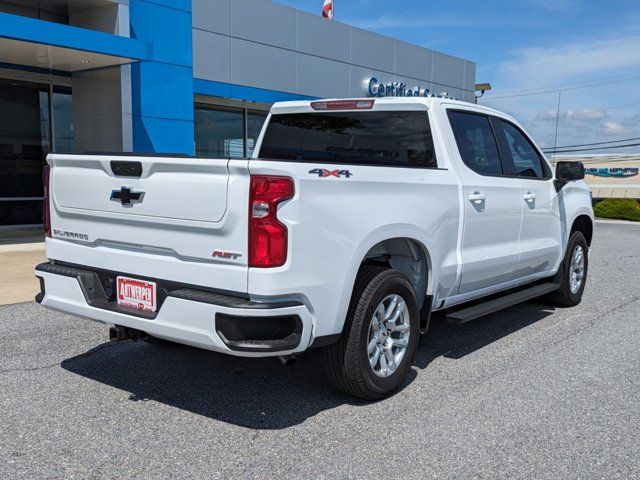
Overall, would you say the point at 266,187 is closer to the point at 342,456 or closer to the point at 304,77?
the point at 342,456

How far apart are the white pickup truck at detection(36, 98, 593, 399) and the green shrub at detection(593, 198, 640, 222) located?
25746mm

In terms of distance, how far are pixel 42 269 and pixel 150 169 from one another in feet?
4.17

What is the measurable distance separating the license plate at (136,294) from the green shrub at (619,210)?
28.9 m

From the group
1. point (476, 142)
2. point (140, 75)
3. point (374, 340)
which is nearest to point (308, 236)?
point (374, 340)

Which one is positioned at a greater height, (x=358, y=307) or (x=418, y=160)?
(x=418, y=160)

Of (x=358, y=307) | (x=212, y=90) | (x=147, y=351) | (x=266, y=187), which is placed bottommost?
(x=147, y=351)

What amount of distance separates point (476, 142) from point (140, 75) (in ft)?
31.9

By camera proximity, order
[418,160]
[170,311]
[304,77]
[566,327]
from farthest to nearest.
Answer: [304,77], [566,327], [418,160], [170,311]

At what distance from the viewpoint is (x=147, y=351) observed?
209 inches

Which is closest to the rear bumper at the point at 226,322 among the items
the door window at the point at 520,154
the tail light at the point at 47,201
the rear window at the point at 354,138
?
the tail light at the point at 47,201

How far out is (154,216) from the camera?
376 centimetres

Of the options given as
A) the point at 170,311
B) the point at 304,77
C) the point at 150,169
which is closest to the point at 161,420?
the point at 170,311

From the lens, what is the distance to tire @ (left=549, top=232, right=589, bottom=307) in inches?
278

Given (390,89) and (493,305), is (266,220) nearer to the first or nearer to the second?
(493,305)
